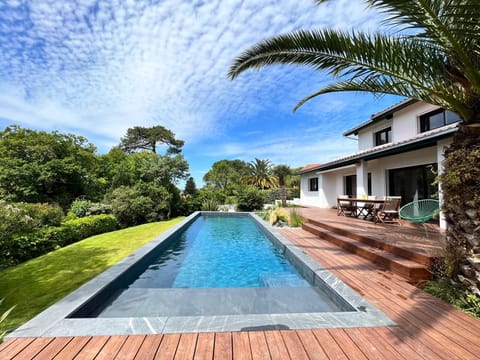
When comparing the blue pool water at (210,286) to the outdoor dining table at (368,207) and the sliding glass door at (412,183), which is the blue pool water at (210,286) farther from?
the sliding glass door at (412,183)

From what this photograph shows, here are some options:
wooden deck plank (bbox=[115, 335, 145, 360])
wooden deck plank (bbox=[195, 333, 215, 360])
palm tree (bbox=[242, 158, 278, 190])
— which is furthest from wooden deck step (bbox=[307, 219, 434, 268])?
palm tree (bbox=[242, 158, 278, 190])

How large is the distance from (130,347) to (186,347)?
58 centimetres

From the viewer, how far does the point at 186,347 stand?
2.39m

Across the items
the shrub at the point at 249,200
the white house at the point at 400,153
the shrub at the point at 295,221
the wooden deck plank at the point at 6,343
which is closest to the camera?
the wooden deck plank at the point at 6,343

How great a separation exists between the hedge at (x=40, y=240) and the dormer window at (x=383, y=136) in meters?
17.2

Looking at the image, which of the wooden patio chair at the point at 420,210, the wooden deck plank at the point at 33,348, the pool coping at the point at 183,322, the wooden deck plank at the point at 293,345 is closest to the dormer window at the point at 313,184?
the wooden patio chair at the point at 420,210

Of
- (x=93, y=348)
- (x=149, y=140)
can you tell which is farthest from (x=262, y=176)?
(x=93, y=348)

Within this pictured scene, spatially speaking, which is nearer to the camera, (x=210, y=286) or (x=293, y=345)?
(x=293, y=345)

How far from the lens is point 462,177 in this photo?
3318 mm

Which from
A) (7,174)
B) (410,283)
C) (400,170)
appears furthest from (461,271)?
(7,174)

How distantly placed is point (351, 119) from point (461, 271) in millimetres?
15730

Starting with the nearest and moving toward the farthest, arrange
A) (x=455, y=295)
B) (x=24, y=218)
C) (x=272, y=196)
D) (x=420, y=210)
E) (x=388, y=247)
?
(x=455, y=295) → (x=388, y=247) → (x=420, y=210) → (x=24, y=218) → (x=272, y=196)

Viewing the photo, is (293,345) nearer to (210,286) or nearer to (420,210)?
(210,286)

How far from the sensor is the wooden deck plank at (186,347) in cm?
225
